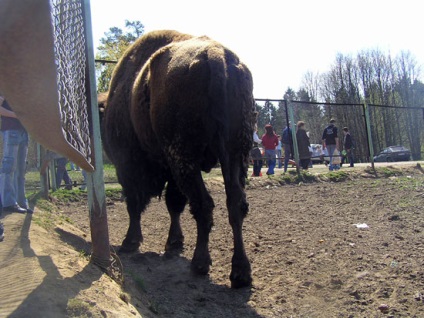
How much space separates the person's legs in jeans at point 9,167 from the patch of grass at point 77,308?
288 cm

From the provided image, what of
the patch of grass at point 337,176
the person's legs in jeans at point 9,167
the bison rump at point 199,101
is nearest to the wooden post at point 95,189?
the bison rump at point 199,101

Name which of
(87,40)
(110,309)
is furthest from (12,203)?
(110,309)

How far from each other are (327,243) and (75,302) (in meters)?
3.10

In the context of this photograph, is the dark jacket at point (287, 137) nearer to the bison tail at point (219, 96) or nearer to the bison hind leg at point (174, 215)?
the bison hind leg at point (174, 215)

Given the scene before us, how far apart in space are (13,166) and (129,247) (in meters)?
1.59

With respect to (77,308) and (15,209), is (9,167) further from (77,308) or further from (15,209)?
(77,308)

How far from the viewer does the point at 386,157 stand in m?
37.8

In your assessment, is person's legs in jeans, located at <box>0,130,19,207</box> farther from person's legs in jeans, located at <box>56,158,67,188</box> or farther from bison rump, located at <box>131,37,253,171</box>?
person's legs in jeans, located at <box>56,158,67,188</box>

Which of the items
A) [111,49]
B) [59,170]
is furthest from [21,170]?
[111,49]

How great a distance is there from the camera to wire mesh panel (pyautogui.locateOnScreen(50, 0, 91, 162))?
2436 millimetres

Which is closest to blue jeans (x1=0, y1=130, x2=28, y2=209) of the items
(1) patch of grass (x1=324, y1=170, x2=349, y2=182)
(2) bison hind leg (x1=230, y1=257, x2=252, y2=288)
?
(2) bison hind leg (x1=230, y1=257, x2=252, y2=288)

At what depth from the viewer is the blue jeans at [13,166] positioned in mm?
4863

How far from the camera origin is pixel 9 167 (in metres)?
4.92

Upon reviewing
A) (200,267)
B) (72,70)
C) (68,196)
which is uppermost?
(72,70)
